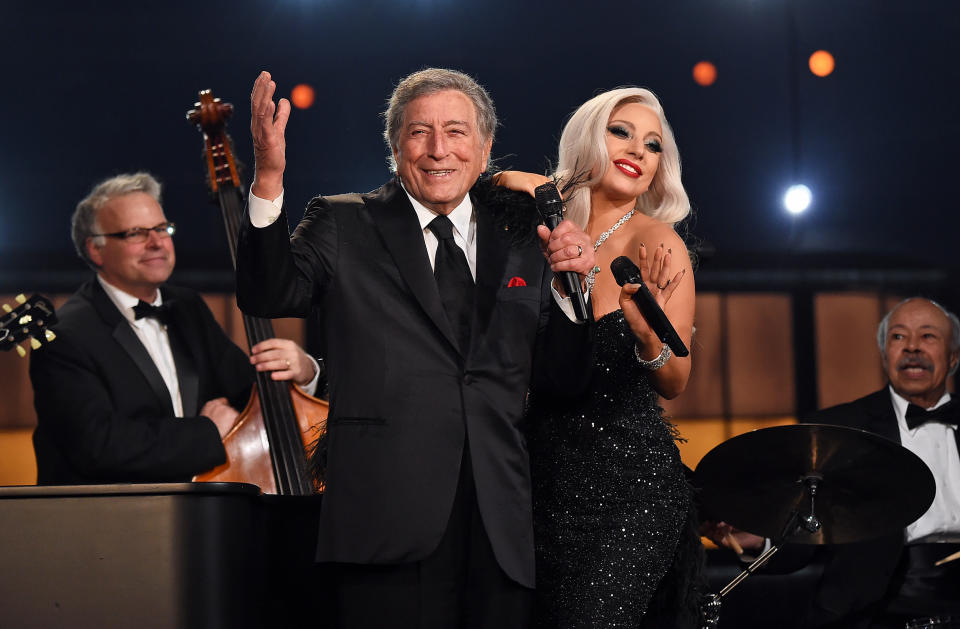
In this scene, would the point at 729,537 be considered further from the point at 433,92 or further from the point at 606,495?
the point at 433,92

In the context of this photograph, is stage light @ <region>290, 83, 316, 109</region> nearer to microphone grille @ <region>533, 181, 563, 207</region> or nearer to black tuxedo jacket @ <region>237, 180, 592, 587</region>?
black tuxedo jacket @ <region>237, 180, 592, 587</region>

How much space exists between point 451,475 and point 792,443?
38.2 inches

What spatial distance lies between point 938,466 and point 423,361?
7.49ft

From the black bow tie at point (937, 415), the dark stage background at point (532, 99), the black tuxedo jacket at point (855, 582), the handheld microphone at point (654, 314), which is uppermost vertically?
the dark stage background at point (532, 99)

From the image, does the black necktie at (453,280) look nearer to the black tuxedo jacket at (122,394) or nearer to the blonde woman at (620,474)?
the blonde woman at (620,474)

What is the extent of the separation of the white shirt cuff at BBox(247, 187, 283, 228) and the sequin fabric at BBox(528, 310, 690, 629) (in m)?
0.64

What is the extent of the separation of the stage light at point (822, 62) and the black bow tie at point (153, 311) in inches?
97.1

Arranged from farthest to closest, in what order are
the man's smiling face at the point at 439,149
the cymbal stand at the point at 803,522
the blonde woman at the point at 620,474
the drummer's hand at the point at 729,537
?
the drummer's hand at the point at 729,537, the cymbal stand at the point at 803,522, the blonde woman at the point at 620,474, the man's smiling face at the point at 439,149

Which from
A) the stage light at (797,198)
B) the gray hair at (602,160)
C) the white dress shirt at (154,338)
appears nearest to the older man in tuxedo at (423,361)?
the gray hair at (602,160)

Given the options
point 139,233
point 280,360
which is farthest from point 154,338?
point 280,360

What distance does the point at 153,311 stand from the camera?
314 centimetres

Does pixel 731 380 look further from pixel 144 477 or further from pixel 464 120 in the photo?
pixel 464 120

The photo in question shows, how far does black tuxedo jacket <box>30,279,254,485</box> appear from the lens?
281 cm

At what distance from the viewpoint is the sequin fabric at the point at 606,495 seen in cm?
186
